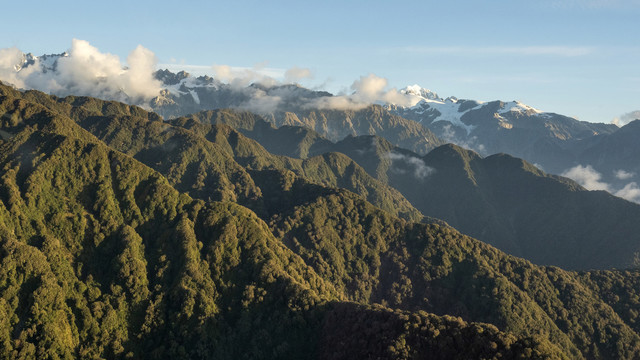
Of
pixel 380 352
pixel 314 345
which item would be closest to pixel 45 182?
pixel 314 345

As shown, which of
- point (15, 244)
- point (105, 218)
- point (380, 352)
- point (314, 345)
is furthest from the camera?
point (105, 218)

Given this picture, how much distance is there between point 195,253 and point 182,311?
28.7 metres

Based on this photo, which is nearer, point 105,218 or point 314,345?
point 314,345

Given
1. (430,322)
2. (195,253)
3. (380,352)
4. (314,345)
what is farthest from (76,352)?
(430,322)

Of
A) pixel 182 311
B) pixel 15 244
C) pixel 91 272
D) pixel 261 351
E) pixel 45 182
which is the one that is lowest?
pixel 261 351

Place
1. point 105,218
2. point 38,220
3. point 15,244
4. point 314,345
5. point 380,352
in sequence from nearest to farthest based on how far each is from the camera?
point 380,352 < point 15,244 < point 314,345 < point 38,220 < point 105,218

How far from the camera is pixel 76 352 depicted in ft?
496

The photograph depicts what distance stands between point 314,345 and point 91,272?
91.5 m

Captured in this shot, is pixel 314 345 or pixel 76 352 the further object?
pixel 314 345

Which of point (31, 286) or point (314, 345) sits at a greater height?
point (31, 286)

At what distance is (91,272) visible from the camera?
177 meters

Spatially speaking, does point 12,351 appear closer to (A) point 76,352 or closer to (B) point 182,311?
(A) point 76,352

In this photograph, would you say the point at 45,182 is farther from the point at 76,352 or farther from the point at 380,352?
the point at 380,352

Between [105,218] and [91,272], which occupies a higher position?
[105,218]
